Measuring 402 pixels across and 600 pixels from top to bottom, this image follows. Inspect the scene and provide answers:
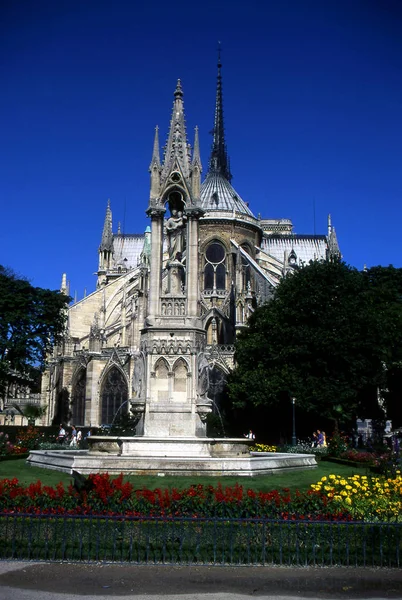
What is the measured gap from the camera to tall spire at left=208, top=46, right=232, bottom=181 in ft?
292

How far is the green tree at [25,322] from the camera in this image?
161ft

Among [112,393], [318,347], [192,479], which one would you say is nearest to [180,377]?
[192,479]

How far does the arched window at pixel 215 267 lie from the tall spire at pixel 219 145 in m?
22.2

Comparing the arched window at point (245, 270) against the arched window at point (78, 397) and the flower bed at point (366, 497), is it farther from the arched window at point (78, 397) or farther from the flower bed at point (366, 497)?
the flower bed at point (366, 497)

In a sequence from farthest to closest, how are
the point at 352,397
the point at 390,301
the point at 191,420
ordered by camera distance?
the point at 390,301 → the point at 352,397 → the point at 191,420

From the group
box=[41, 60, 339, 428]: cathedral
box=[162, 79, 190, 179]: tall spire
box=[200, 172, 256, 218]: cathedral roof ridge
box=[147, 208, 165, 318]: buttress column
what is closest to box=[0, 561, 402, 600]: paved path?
box=[41, 60, 339, 428]: cathedral

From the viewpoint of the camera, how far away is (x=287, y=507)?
1005cm

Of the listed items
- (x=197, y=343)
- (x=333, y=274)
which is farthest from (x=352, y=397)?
(x=197, y=343)

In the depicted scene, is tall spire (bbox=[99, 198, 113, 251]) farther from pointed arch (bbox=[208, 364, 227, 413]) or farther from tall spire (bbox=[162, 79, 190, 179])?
tall spire (bbox=[162, 79, 190, 179])

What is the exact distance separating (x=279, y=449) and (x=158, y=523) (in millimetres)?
21755

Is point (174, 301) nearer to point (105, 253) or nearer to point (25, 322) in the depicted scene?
point (25, 322)

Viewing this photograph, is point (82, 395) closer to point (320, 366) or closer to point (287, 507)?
point (320, 366)

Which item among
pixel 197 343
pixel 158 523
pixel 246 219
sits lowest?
pixel 158 523

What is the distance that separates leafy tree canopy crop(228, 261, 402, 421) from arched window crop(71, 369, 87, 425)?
1848 cm
